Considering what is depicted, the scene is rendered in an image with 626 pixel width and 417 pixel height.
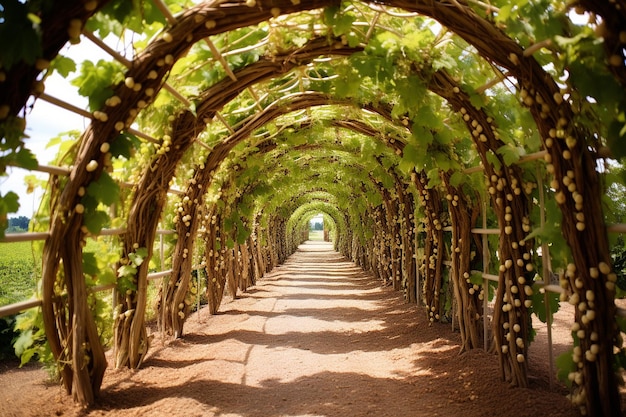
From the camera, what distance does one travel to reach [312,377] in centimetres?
392

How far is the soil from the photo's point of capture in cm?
304

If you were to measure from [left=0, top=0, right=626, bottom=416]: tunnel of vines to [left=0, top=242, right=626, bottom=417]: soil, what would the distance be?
10.6 inches

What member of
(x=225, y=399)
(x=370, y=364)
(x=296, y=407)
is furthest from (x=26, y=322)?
(x=370, y=364)

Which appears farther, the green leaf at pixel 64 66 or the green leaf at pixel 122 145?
the green leaf at pixel 122 145

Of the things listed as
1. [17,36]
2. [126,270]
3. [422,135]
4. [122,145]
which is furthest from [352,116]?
[17,36]

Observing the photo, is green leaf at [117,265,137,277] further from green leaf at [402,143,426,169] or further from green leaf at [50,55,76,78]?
green leaf at [402,143,426,169]

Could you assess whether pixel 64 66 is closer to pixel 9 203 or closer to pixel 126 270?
pixel 9 203

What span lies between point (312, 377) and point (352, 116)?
2.67 meters

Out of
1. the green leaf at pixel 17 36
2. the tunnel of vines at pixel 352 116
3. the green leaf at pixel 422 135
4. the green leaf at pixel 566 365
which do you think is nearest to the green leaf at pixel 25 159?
the tunnel of vines at pixel 352 116

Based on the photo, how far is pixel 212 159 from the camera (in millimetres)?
4816

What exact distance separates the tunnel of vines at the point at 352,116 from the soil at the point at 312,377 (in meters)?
0.27

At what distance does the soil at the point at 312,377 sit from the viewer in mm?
3043

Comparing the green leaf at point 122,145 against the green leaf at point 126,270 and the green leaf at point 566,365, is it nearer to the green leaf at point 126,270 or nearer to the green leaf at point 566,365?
the green leaf at point 126,270

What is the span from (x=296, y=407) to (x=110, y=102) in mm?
2164
